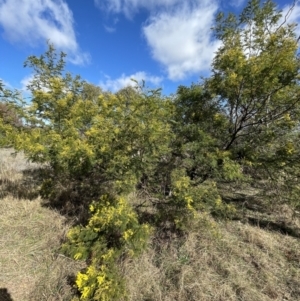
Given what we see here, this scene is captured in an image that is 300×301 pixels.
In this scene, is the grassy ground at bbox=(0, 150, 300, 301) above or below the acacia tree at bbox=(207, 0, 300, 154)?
below

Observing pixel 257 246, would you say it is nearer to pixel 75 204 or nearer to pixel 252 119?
pixel 252 119

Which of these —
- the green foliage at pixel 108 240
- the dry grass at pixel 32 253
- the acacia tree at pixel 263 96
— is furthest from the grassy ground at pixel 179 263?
the acacia tree at pixel 263 96

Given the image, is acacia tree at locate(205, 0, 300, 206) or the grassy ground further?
acacia tree at locate(205, 0, 300, 206)

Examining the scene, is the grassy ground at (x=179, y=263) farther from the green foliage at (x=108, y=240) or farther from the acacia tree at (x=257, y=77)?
the acacia tree at (x=257, y=77)

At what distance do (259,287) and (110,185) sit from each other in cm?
261

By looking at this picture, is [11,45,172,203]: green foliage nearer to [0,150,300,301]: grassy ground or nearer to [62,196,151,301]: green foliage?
[62,196,151,301]: green foliage

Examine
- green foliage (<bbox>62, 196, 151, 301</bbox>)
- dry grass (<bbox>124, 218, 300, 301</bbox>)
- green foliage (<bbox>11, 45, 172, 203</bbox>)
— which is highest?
green foliage (<bbox>11, 45, 172, 203</bbox>)

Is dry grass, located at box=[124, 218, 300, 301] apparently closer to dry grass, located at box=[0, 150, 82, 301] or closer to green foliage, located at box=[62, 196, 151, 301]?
green foliage, located at box=[62, 196, 151, 301]

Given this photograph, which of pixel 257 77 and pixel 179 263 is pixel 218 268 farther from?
pixel 257 77

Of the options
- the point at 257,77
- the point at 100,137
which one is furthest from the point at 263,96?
the point at 100,137

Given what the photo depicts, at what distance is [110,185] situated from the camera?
3.71 metres

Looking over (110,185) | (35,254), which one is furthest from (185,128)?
(35,254)

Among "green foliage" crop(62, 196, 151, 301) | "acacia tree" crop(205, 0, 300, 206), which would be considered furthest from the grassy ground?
"acacia tree" crop(205, 0, 300, 206)

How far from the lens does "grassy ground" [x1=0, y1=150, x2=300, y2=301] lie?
2.61 m
